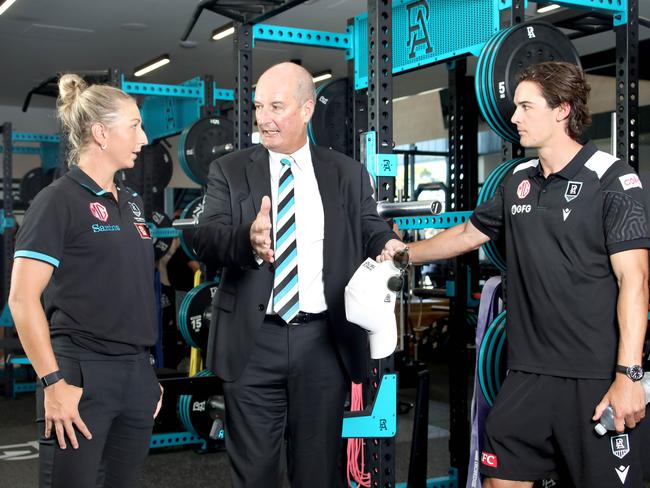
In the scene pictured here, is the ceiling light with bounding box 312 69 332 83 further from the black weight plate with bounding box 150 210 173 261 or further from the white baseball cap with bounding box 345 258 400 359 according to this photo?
the white baseball cap with bounding box 345 258 400 359

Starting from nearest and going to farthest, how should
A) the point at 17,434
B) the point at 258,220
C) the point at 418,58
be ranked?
the point at 258,220
the point at 418,58
the point at 17,434

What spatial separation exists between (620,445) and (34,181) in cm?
823

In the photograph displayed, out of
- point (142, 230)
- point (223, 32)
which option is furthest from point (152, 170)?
point (142, 230)

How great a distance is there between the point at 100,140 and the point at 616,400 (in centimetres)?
161

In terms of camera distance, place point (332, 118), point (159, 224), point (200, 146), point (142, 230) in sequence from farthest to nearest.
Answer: point (159, 224)
point (200, 146)
point (332, 118)
point (142, 230)

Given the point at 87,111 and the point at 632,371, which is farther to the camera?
the point at 632,371

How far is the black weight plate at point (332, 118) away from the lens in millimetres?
3873

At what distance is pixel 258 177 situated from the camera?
7.35 ft

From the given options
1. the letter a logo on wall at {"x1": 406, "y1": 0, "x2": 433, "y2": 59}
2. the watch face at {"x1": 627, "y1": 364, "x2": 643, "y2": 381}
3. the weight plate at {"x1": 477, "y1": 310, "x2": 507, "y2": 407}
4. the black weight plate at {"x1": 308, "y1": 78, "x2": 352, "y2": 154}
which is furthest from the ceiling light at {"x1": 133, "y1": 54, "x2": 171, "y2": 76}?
the watch face at {"x1": 627, "y1": 364, "x2": 643, "y2": 381}

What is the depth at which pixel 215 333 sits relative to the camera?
2.21 m

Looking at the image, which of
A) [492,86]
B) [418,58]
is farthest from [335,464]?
[418,58]

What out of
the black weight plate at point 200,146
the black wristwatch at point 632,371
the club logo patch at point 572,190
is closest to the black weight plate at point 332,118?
the black weight plate at point 200,146

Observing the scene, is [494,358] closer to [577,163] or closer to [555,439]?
[555,439]

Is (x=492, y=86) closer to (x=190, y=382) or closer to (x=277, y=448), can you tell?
(x=277, y=448)
